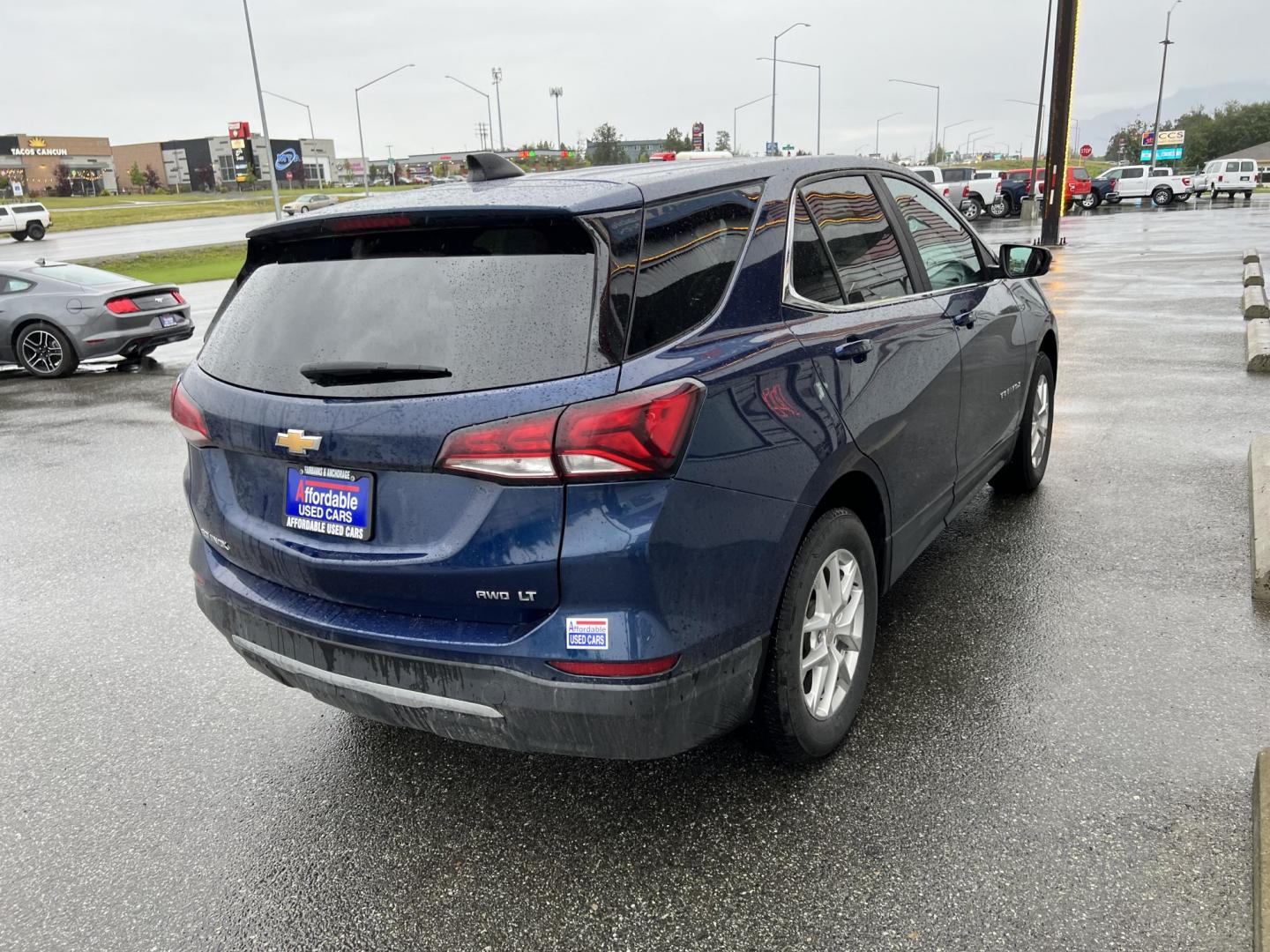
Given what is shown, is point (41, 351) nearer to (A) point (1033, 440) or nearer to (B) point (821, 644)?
(A) point (1033, 440)

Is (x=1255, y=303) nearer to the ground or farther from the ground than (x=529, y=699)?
nearer to the ground

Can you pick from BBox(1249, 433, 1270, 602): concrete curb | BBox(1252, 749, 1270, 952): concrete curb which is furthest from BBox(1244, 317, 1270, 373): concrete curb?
BBox(1252, 749, 1270, 952): concrete curb

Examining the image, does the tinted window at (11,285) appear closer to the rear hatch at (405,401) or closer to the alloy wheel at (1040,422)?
the rear hatch at (405,401)

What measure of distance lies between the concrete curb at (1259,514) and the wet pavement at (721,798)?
0.38 feet

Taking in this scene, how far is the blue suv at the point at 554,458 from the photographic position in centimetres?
225

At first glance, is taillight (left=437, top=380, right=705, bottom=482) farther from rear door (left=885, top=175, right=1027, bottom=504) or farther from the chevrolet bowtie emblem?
rear door (left=885, top=175, right=1027, bottom=504)

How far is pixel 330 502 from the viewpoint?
99.0 inches

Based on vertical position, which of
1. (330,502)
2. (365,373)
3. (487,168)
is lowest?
(330,502)

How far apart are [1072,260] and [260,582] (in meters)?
21.0

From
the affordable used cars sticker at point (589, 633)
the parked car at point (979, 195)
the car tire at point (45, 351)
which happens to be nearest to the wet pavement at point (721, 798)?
the affordable used cars sticker at point (589, 633)

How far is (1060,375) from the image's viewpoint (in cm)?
896

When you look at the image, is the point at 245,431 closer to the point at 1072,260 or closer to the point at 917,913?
the point at 917,913

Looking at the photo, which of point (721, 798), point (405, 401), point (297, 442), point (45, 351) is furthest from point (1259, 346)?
point (45, 351)

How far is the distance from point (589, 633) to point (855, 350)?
4.28ft
